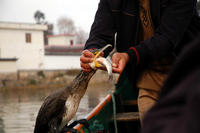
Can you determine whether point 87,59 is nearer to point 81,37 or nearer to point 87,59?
point 87,59

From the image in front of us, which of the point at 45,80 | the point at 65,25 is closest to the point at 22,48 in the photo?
the point at 45,80

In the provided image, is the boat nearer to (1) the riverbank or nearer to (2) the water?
(1) the riverbank

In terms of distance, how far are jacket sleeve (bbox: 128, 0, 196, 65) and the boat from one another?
74 centimetres

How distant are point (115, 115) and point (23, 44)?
31035 mm

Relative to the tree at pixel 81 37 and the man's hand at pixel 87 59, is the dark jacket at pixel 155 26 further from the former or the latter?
the tree at pixel 81 37

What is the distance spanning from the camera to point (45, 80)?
28328 millimetres

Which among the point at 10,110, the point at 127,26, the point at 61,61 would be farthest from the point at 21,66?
the point at 127,26

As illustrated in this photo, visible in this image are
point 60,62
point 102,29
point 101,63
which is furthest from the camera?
point 60,62

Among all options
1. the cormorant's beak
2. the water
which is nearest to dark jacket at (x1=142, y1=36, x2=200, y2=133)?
the cormorant's beak

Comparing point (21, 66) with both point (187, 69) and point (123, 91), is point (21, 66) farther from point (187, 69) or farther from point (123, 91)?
point (187, 69)

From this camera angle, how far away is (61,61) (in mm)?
33594

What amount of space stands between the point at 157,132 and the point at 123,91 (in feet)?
15.6

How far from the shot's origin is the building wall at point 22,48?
105ft

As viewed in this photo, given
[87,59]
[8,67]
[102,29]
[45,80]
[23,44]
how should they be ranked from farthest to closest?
[23,44] < [8,67] < [45,80] < [102,29] < [87,59]
